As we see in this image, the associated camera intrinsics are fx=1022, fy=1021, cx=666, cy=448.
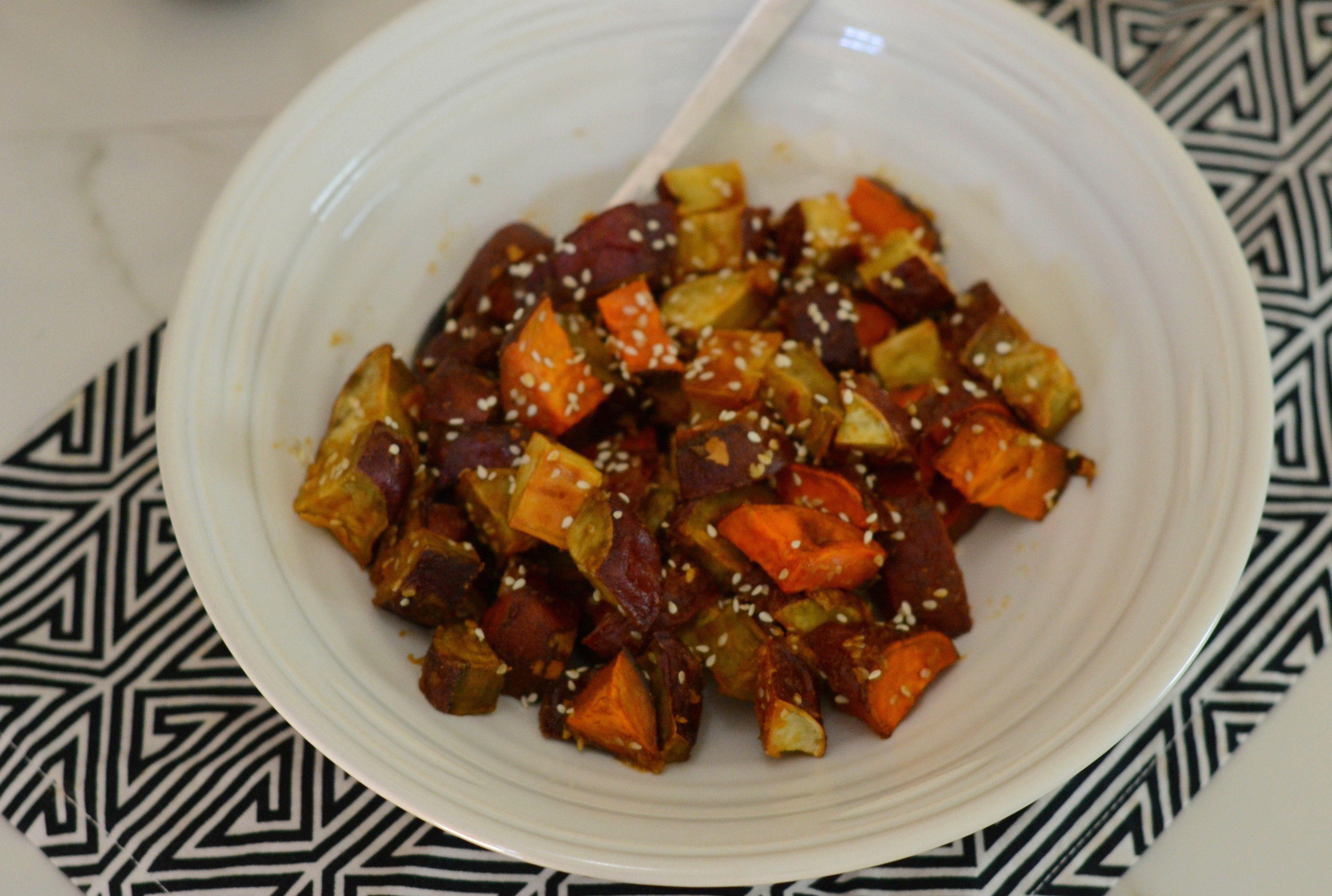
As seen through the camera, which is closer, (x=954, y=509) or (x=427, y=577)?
(x=427, y=577)

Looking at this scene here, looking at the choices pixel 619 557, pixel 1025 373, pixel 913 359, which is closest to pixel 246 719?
pixel 619 557

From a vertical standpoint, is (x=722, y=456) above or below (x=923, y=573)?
above

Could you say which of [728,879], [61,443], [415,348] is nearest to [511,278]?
[415,348]

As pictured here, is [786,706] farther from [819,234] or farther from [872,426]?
[819,234]

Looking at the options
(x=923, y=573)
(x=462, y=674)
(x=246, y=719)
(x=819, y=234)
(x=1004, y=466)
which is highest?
(x=819, y=234)

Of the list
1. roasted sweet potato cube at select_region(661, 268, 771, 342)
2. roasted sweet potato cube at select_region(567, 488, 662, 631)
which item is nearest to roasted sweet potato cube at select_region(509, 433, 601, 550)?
roasted sweet potato cube at select_region(567, 488, 662, 631)

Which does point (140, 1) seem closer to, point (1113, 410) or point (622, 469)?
point (622, 469)

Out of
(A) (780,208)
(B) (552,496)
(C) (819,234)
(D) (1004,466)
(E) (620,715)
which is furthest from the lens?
(A) (780,208)

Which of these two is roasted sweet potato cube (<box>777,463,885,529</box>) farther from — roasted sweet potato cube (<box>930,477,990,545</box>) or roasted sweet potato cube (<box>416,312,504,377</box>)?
roasted sweet potato cube (<box>416,312,504,377</box>)
